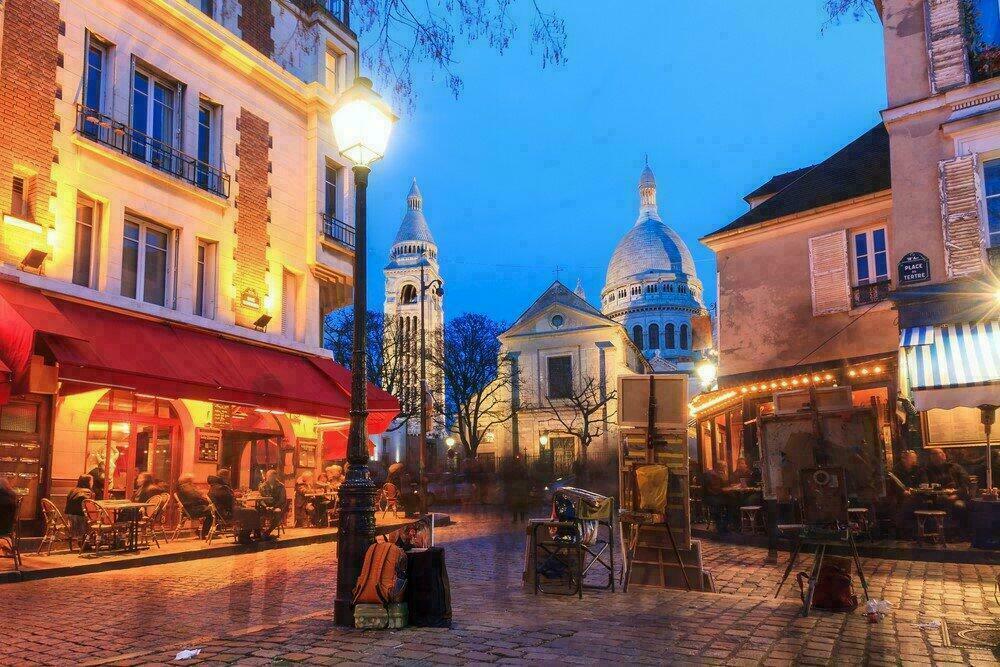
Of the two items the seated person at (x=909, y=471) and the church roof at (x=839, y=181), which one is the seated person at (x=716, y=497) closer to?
the seated person at (x=909, y=471)

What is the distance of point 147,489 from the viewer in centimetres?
1352

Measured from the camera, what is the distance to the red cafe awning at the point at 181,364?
12.2m

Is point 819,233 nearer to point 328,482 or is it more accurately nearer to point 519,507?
point 519,507

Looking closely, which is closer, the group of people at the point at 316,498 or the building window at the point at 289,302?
the group of people at the point at 316,498

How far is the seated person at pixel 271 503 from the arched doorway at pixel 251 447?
2139mm

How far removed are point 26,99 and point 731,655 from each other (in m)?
13.1

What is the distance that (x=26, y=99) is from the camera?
1269cm

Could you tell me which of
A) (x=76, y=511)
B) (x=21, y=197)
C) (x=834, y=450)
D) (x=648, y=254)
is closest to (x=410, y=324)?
(x=648, y=254)

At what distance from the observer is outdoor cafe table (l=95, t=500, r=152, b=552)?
1142cm

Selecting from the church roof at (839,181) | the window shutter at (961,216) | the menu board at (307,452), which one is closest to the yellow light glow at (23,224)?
the menu board at (307,452)

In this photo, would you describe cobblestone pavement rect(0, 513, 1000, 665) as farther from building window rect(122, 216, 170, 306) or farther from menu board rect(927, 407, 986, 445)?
building window rect(122, 216, 170, 306)

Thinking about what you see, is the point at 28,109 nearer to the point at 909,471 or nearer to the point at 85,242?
the point at 85,242

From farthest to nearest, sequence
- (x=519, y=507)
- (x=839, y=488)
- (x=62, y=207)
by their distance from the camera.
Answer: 1. (x=519, y=507)
2. (x=62, y=207)
3. (x=839, y=488)

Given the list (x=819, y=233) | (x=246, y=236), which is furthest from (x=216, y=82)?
(x=819, y=233)
